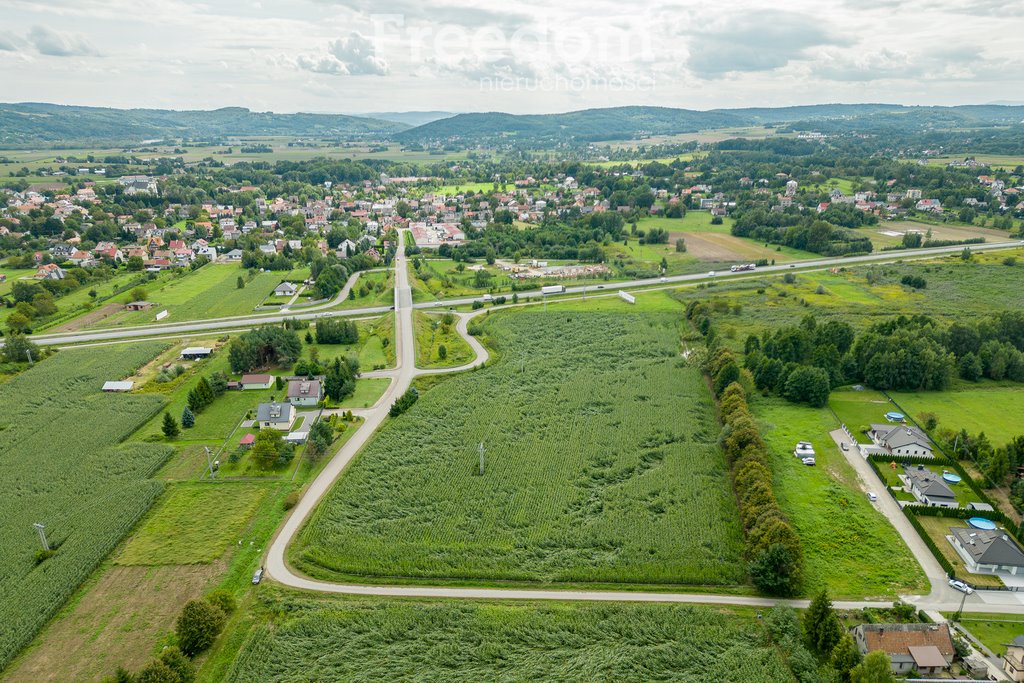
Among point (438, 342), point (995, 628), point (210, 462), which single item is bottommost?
point (995, 628)

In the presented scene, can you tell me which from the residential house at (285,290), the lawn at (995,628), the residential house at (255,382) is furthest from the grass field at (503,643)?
the residential house at (285,290)

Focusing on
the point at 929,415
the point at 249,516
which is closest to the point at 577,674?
the point at 249,516

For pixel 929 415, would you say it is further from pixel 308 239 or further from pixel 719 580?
pixel 308 239

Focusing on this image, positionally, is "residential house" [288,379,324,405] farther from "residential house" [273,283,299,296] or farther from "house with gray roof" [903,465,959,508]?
"house with gray roof" [903,465,959,508]

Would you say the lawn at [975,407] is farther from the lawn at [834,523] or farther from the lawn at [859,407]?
the lawn at [834,523]

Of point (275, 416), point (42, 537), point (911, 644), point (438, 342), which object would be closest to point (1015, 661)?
point (911, 644)

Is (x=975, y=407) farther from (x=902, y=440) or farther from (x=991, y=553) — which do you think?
(x=991, y=553)

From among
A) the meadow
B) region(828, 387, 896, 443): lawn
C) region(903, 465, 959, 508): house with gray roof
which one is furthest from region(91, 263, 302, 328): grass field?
region(903, 465, 959, 508): house with gray roof
